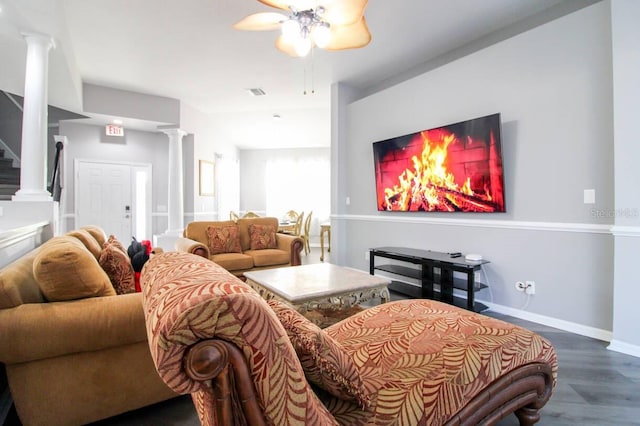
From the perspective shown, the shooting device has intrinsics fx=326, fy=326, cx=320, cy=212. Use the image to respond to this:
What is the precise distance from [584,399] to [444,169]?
2.40 metres

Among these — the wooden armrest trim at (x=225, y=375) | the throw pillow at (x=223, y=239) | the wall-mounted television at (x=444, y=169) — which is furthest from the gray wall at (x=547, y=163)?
the wooden armrest trim at (x=225, y=375)

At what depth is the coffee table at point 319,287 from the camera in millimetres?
2359

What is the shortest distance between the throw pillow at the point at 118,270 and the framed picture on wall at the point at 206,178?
488 centimetres

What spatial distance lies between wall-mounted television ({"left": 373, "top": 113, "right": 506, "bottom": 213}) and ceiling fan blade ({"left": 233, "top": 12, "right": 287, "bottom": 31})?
7.01 ft

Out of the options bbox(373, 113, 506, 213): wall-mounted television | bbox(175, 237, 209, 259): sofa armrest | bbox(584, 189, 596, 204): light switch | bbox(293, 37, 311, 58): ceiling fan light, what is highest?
bbox(293, 37, 311, 58): ceiling fan light

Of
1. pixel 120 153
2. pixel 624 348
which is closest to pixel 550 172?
pixel 624 348

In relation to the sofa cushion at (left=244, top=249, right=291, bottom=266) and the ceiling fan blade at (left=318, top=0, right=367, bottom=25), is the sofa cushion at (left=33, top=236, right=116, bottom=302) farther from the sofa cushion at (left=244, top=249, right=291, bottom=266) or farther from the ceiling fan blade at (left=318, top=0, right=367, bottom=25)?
the sofa cushion at (left=244, top=249, right=291, bottom=266)

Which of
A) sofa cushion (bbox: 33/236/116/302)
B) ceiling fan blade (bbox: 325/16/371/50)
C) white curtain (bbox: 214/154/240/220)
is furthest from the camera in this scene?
white curtain (bbox: 214/154/240/220)

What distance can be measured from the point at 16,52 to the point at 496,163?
205 inches

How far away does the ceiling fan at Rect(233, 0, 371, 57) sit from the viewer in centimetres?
219

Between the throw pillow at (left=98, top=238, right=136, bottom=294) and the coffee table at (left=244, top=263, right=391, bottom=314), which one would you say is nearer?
the throw pillow at (left=98, top=238, right=136, bottom=294)

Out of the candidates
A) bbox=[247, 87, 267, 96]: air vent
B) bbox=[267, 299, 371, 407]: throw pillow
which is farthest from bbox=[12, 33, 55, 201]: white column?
bbox=[267, 299, 371, 407]: throw pillow

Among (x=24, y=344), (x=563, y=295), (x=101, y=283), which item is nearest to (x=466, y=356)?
(x=101, y=283)

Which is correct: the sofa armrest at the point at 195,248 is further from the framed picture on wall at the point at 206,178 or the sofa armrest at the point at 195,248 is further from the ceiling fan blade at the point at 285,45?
the framed picture on wall at the point at 206,178
